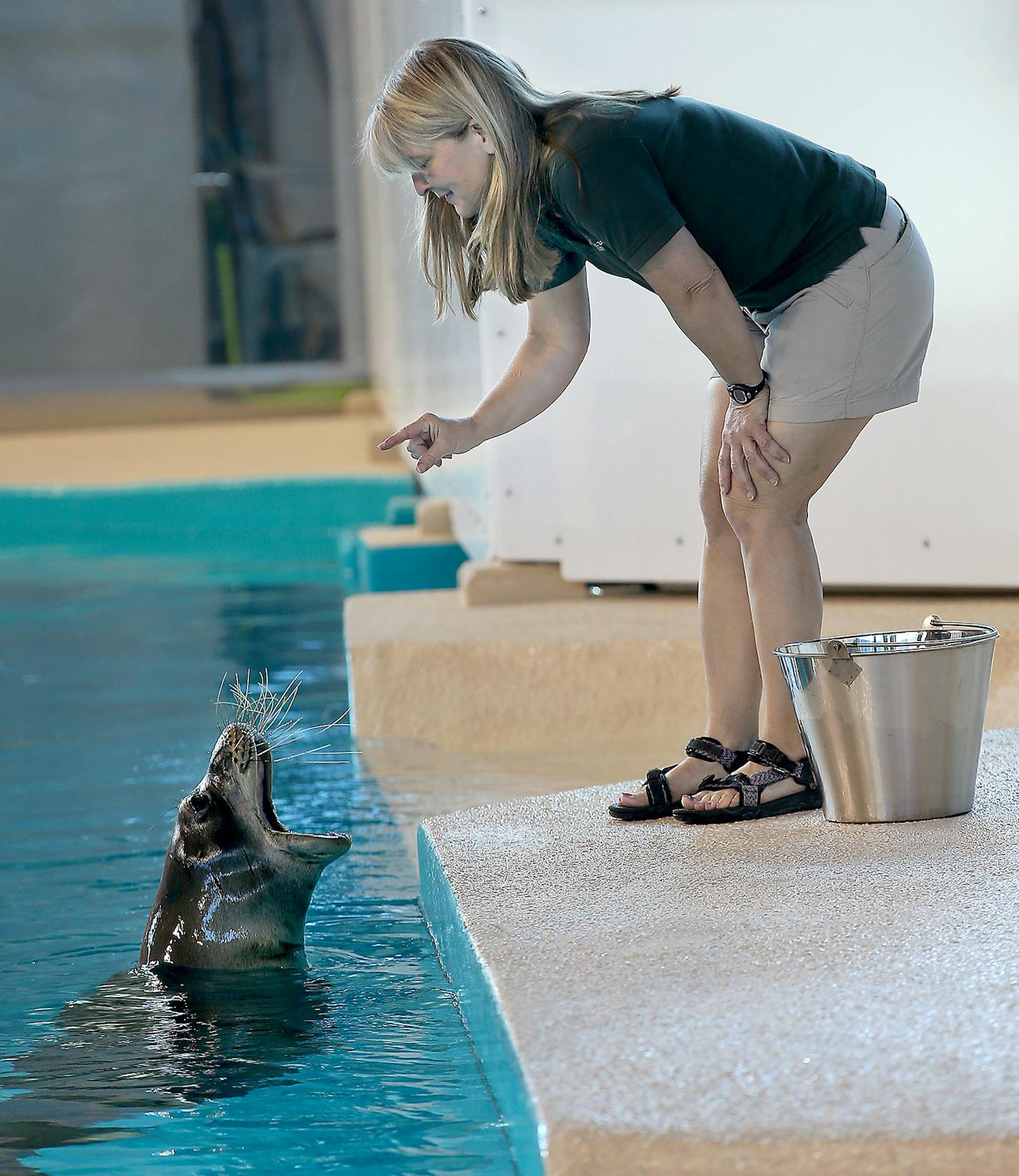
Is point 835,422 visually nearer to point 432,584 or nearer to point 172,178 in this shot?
point 432,584

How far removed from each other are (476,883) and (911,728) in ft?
1.99

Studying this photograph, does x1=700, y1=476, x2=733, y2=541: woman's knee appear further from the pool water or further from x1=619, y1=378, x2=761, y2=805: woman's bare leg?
the pool water

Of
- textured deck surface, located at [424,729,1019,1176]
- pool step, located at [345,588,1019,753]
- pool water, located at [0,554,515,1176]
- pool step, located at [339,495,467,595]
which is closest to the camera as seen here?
textured deck surface, located at [424,729,1019,1176]

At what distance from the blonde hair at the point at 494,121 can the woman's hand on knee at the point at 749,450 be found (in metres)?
0.35

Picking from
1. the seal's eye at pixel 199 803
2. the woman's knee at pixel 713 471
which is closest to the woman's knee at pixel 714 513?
the woman's knee at pixel 713 471

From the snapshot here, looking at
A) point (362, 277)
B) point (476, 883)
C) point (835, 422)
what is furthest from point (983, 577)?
point (362, 277)

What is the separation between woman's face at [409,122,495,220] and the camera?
2059mm

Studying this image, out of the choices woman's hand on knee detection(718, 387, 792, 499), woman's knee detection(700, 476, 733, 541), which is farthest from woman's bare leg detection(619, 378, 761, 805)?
woman's hand on knee detection(718, 387, 792, 499)

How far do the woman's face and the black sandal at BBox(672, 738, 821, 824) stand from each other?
0.87 meters

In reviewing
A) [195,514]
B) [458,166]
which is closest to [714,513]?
[458,166]

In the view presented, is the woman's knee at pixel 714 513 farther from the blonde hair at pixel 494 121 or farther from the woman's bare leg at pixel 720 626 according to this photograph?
the blonde hair at pixel 494 121

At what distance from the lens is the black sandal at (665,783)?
2.38 m

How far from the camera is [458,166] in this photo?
6.83 ft

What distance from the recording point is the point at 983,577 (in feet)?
12.5
